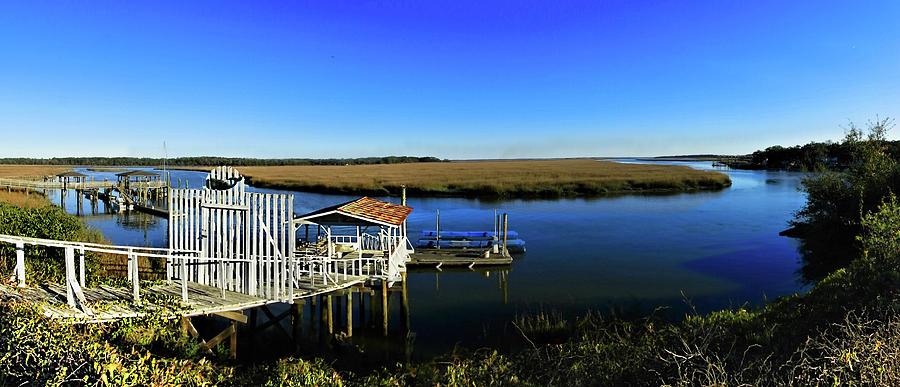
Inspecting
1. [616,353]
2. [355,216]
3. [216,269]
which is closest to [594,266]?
[355,216]

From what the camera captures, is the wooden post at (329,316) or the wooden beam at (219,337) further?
the wooden post at (329,316)

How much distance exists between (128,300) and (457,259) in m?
13.0

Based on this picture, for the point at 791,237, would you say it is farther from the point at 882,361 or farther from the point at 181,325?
the point at 181,325

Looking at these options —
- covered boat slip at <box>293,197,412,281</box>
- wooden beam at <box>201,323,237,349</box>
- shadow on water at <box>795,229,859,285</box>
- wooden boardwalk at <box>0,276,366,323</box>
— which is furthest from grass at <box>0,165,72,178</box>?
shadow on water at <box>795,229,859,285</box>

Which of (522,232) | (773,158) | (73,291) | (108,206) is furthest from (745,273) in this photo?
(773,158)

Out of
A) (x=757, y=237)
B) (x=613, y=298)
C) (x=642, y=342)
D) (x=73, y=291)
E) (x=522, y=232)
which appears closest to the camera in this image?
(x=73, y=291)

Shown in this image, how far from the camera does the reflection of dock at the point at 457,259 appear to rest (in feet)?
63.5

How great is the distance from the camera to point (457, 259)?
19.8m

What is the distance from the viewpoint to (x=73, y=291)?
744 centimetres

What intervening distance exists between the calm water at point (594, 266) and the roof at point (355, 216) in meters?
2.91

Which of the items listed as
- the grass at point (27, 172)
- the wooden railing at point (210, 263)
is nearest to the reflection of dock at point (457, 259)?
the wooden railing at point (210, 263)

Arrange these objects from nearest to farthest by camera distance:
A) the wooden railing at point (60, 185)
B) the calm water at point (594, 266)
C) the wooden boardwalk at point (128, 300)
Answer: the wooden boardwalk at point (128, 300), the calm water at point (594, 266), the wooden railing at point (60, 185)

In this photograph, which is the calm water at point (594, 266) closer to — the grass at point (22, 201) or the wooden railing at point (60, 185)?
the wooden railing at point (60, 185)

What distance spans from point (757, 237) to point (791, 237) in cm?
187
